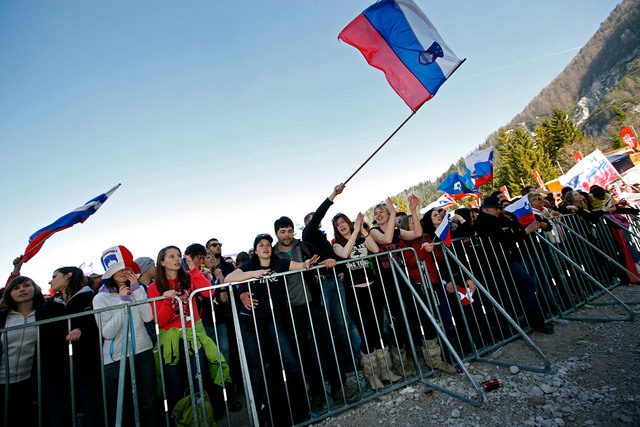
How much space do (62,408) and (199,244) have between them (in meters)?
2.64

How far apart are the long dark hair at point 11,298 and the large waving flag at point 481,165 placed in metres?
11.0

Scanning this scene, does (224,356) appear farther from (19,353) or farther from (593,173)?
(593,173)

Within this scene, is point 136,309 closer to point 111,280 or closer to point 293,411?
point 111,280

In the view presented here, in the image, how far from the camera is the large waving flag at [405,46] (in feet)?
14.1

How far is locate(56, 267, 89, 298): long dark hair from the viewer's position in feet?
12.3

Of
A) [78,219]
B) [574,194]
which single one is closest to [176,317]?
[78,219]

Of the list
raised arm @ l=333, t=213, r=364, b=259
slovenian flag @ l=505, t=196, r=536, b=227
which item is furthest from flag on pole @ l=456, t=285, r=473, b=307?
slovenian flag @ l=505, t=196, r=536, b=227

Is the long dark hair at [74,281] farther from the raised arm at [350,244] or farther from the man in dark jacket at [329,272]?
the raised arm at [350,244]

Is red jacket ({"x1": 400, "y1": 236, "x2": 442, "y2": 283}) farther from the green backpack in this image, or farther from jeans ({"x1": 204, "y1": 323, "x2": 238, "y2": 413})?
the green backpack

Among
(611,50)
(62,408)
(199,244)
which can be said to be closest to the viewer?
(62,408)

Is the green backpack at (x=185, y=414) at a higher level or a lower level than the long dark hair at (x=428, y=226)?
lower

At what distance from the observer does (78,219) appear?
4500mm

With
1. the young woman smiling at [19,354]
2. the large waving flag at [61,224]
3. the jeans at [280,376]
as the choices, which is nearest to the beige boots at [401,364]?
the jeans at [280,376]

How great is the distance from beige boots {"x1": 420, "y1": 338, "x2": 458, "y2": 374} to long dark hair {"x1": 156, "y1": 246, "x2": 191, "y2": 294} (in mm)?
3367
